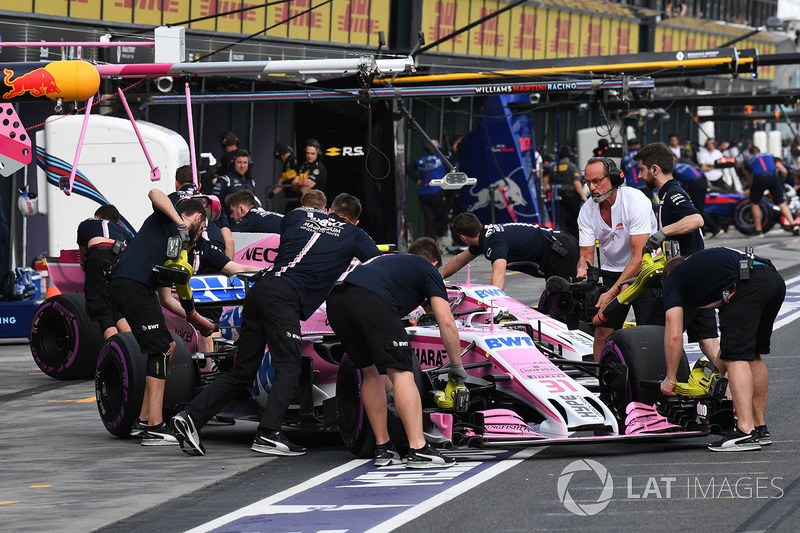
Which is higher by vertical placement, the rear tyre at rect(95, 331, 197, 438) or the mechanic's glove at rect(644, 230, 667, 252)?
the mechanic's glove at rect(644, 230, 667, 252)

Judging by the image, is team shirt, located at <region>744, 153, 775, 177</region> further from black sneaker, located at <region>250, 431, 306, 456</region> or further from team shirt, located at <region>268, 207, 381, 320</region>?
black sneaker, located at <region>250, 431, 306, 456</region>

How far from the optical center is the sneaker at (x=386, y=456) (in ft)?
28.7

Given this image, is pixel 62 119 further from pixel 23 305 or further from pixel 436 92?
pixel 436 92

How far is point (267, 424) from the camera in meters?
9.30

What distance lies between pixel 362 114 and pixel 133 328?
13.5 meters

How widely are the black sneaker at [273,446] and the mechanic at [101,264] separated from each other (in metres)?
3.78

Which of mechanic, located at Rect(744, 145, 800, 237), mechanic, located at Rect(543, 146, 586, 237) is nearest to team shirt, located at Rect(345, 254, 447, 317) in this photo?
mechanic, located at Rect(543, 146, 586, 237)

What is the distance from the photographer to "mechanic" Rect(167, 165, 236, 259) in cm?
1370

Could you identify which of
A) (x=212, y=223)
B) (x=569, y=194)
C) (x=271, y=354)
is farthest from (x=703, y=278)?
(x=569, y=194)

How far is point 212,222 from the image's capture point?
1416 cm

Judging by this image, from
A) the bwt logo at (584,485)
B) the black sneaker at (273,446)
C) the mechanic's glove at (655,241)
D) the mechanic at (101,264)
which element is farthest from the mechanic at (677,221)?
the mechanic at (101,264)

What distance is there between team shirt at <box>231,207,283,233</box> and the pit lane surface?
3575mm

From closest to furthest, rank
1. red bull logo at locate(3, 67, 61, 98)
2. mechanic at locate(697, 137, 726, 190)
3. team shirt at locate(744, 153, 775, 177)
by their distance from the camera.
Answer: red bull logo at locate(3, 67, 61, 98) → team shirt at locate(744, 153, 775, 177) → mechanic at locate(697, 137, 726, 190)

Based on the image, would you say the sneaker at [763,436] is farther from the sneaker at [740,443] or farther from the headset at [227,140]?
the headset at [227,140]
